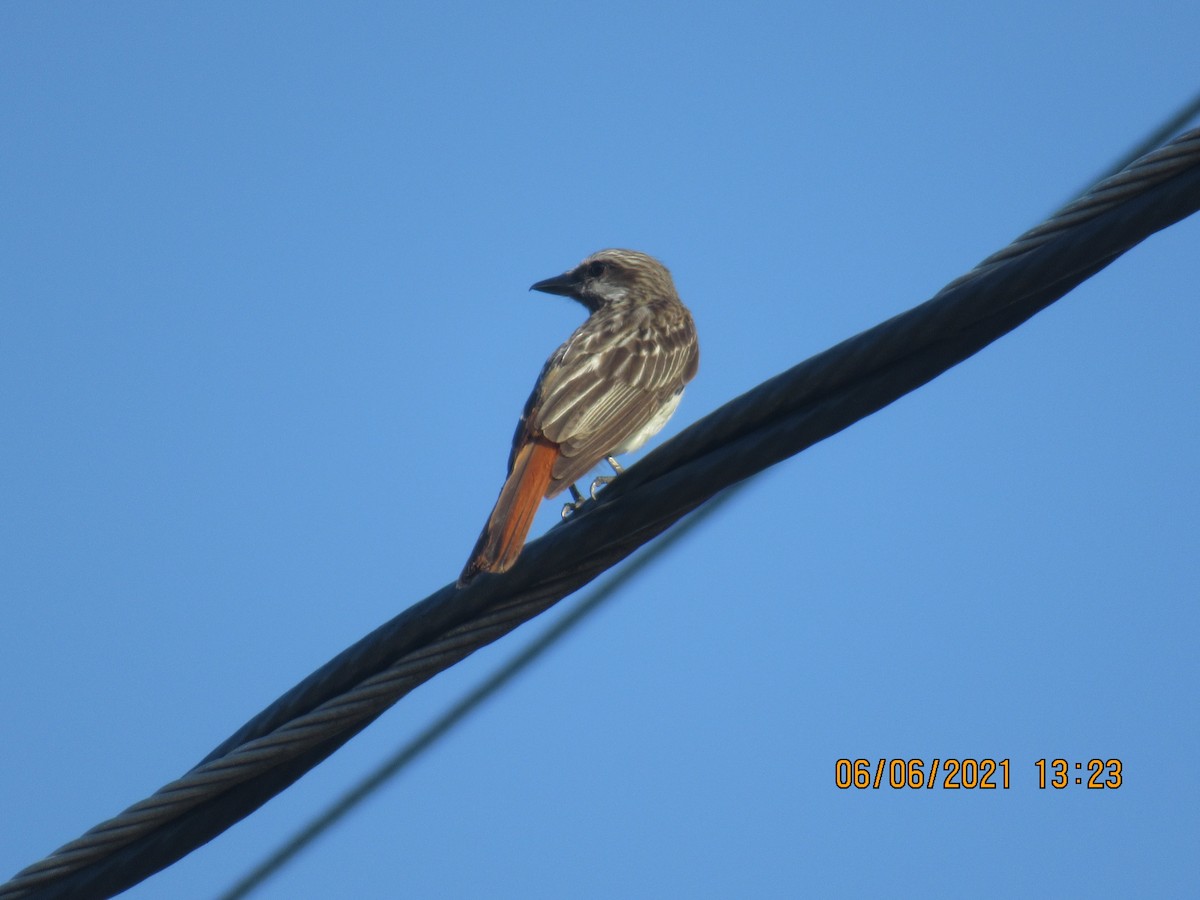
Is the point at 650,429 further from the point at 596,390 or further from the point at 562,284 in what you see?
the point at 562,284

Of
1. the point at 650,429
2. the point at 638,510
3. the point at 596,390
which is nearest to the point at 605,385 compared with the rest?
the point at 596,390

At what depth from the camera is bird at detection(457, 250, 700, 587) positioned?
5023 millimetres

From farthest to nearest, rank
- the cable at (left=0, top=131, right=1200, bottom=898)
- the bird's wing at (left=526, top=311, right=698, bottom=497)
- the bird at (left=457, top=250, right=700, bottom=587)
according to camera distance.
Answer: the bird's wing at (left=526, top=311, right=698, bottom=497) < the bird at (left=457, top=250, right=700, bottom=587) < the cable at (left=0, top=131, right=1200, bottom=898)

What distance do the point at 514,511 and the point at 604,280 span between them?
14.2ft

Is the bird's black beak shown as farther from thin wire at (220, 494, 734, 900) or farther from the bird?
thin wire at (220, 494, 734, 900)

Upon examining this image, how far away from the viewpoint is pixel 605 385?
20.9ft

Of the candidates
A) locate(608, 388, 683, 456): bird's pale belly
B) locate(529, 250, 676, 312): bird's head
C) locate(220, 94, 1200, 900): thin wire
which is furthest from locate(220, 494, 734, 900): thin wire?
locate(529, 250, 676, 312): bird's head

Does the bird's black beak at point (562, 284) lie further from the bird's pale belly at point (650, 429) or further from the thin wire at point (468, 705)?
the thin wire at point (468, 705)

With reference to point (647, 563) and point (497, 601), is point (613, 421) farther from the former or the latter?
point (497, 601)

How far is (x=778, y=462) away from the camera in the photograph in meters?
3.67

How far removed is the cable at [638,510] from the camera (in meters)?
3.32

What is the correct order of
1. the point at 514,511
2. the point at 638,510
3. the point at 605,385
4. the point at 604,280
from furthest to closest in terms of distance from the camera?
1. the point at 604,280
2. the point at 605,385
3. the point at 514,511
4. the point at 638,510

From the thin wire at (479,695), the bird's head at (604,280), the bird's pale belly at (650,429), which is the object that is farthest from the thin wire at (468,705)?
the bird's head at (604,280)

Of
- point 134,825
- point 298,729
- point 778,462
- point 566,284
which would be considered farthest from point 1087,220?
point 566,284
